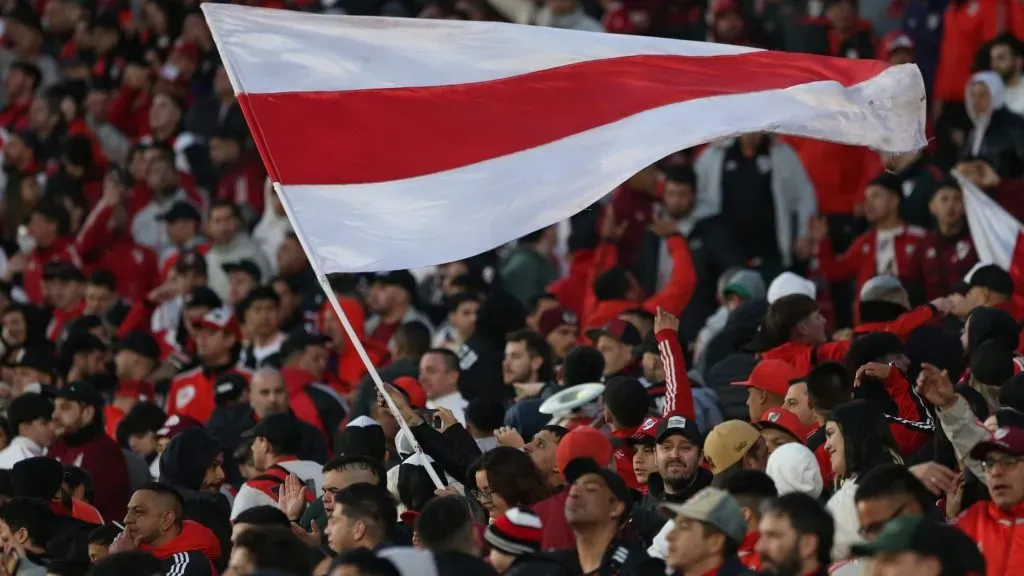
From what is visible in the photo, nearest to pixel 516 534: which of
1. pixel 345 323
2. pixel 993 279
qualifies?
pixel 345 323

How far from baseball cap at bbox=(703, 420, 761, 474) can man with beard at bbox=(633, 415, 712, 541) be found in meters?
0.06

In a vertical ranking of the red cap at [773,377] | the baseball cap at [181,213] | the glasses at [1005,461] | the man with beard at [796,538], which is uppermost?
the man with beard at [796,538]

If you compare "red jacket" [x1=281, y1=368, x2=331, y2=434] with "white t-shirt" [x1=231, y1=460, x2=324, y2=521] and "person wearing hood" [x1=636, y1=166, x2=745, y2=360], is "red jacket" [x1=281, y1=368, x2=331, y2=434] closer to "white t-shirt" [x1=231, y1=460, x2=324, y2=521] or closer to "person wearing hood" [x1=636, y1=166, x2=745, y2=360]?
"white t-shirt" [x1=231, y1=460, x2=324, y2=521]

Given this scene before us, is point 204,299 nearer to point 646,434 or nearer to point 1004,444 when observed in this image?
point 646,434

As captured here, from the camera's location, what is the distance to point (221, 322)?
15750 mm

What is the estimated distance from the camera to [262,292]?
15961mm

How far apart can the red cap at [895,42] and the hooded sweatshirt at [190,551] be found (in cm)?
956

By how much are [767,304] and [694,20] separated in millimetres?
8846

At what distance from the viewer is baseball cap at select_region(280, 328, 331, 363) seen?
15.1 meters

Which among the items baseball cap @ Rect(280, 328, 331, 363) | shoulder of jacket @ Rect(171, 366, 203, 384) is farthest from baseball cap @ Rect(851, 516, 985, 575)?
shoulder of jacket @ Rect(171, 366, 203, 384)

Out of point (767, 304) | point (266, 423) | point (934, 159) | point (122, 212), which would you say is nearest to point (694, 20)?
point (934, 159)

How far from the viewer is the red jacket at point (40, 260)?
19.8 metres

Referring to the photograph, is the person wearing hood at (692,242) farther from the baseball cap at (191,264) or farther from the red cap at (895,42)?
the baseball cap at (191,264)

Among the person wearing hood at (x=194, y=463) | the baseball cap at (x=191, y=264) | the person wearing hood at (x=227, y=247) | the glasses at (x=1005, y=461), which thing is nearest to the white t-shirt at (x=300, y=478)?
the person wearing hood at (x=194, y=463)
